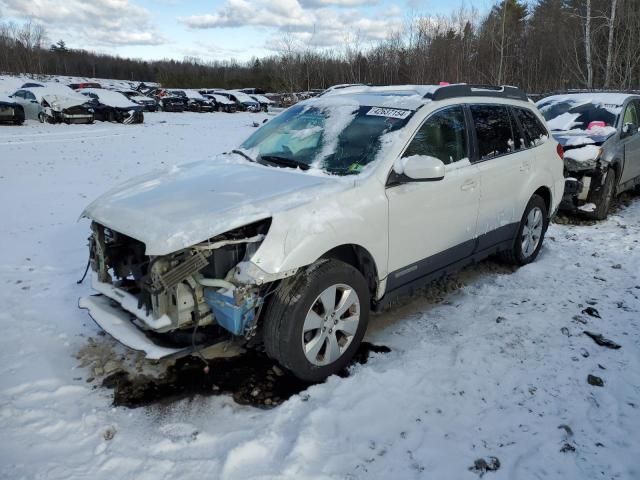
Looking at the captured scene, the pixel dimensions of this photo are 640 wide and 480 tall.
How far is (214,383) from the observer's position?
129 inches

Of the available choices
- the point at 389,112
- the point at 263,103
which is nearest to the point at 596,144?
→ the point at 389,112

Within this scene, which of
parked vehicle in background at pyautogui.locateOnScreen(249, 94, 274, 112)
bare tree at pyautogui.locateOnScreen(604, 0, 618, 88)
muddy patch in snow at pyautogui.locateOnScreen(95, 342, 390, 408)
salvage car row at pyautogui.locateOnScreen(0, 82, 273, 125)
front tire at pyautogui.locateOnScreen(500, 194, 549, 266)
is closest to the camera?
muddy patch in snow at pyautogui.locateOnScreen(95, 342, 390, 408)

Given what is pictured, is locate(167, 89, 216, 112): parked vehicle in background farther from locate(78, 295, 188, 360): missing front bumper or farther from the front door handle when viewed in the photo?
locate(78, 295, 188, 360): missing front bumper

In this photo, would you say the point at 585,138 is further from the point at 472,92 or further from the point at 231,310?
the point at 231,310

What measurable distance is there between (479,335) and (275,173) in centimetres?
205

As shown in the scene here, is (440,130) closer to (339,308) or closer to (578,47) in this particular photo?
(339,308)

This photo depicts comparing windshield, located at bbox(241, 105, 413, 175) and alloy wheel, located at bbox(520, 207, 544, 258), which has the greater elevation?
windshield, located at bbox(241, 105, 413, 175)

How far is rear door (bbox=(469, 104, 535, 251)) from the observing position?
4.38 m

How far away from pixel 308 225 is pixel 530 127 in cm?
332

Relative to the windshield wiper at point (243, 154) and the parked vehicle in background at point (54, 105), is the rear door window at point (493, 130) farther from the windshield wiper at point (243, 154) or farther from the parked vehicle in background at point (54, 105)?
the parked vehicle in background at point (54, 105)

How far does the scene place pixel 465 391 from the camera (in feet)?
10.4

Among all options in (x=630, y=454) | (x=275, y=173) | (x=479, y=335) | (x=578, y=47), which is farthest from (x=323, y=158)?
(x=578, y=47)

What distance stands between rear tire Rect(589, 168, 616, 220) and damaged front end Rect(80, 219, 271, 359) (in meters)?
6.12

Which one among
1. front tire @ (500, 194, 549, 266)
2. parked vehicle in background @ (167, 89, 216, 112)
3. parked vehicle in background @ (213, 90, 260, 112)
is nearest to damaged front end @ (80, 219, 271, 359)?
front tire @ (500, 194, 549, 266)
